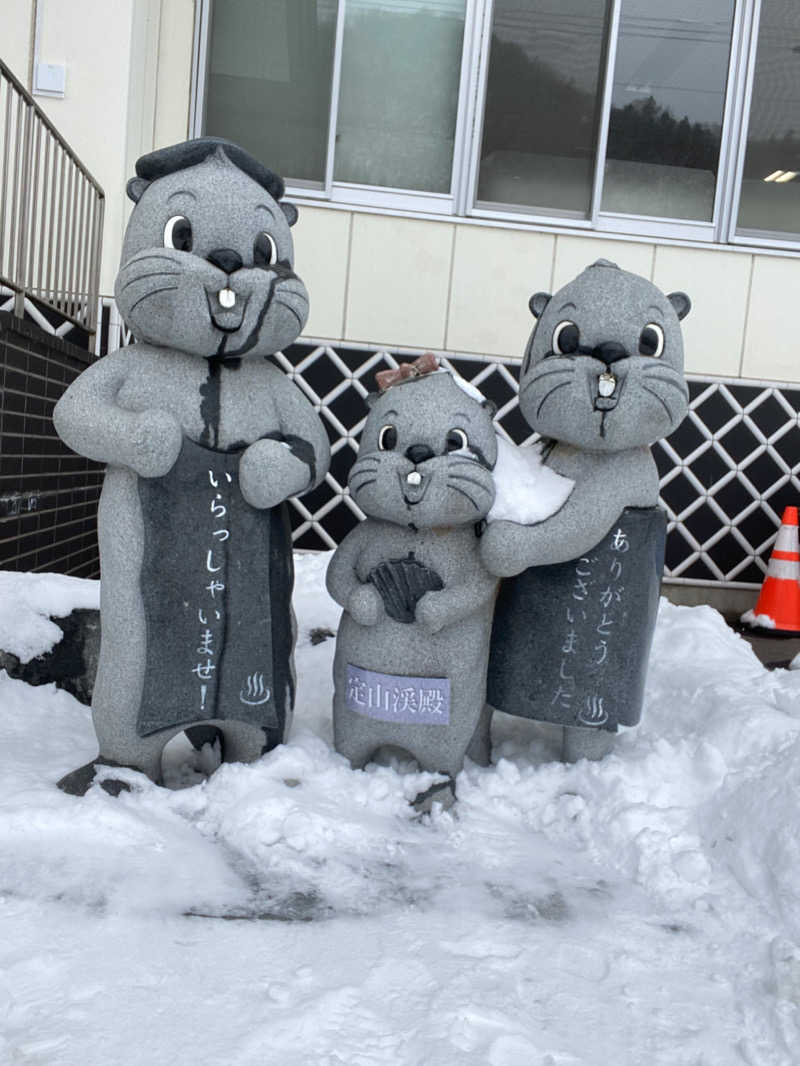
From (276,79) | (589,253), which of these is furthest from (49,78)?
(589,253)

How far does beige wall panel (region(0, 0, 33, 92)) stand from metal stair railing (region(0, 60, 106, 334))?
0.18 m

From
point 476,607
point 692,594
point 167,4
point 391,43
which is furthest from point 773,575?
point 167,4

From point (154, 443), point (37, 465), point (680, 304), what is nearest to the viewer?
point (154, 443)

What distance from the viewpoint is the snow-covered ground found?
1.80 m

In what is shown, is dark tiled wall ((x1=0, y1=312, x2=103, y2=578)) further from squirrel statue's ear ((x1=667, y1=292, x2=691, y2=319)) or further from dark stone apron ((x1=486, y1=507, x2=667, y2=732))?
squirrel statue's ear ((x1=667, y1=292, x2=691, y2=319))

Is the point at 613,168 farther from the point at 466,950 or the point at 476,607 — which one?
the point at 466,950

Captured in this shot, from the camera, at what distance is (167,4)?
566 centimetres

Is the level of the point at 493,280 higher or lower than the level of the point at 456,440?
higher

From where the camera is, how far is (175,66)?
18.7ft

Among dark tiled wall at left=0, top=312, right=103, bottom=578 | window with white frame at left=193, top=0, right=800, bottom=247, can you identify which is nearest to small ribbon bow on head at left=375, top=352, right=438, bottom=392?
dark tiled wall at left=0, top=312, right=103, bottom=578

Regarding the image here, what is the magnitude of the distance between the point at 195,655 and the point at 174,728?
214 mm

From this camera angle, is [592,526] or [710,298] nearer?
[592,526]

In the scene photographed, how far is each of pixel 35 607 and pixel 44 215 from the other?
7.37ft

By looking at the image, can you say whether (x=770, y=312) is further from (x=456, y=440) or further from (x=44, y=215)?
(x=44, y=215)
